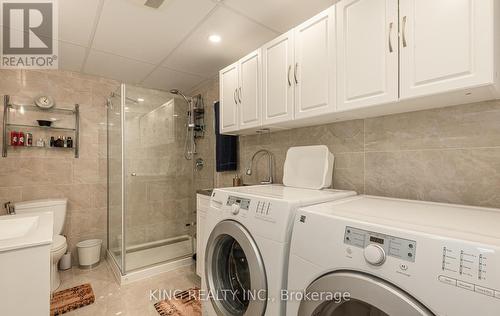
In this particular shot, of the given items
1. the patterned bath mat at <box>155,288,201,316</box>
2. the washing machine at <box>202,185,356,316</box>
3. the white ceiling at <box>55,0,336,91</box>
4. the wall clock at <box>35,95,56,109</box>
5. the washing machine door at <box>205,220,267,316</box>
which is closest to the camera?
the washing machine at <box>202,185,356,316</box>

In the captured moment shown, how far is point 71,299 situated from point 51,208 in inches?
36.4

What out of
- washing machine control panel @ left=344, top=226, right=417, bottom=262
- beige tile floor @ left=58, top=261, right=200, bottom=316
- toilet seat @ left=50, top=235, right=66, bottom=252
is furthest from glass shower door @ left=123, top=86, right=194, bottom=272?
washing machine control panel @ left=344, top=226, right=417, bottom=262

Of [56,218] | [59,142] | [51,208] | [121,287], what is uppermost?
[59,142]

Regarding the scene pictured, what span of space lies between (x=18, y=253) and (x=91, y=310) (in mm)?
1064

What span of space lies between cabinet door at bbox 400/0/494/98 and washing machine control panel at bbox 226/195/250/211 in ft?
3.04

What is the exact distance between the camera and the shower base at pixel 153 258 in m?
2.30

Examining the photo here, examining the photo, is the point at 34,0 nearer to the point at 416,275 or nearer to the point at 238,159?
the point at 238,159

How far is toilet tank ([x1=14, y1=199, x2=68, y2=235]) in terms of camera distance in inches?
85.8

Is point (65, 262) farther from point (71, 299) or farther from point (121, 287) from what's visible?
point (121, 287)

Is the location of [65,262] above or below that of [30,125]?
below

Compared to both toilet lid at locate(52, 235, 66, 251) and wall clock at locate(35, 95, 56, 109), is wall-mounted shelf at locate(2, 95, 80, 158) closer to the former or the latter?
wall clock at locate(35, 95, 56, 109)

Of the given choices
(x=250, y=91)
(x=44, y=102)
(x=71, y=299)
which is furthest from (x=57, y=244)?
(x=250, y=91)

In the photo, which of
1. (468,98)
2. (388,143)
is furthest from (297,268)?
(468,98)

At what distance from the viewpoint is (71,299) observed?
6.34 ft
